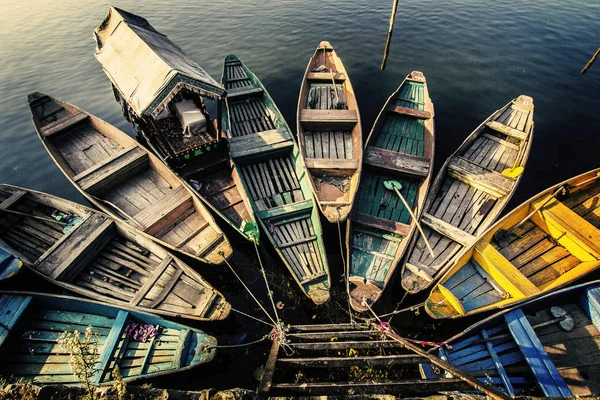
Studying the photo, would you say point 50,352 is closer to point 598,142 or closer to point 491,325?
point 491,325

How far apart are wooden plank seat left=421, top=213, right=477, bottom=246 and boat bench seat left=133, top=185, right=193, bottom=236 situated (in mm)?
7832

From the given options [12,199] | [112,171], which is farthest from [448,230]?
[12,199]

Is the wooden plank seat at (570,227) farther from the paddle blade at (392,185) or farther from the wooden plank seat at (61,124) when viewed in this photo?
the wooden plank seat at (61,124)

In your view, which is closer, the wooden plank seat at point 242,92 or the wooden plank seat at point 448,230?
the wooden plank seat at point 448,230

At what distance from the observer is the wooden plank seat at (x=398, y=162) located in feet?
32.3

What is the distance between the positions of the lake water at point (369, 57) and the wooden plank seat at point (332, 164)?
222 inches

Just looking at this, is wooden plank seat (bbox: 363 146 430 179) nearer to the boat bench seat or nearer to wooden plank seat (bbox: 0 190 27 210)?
the boat bench seat

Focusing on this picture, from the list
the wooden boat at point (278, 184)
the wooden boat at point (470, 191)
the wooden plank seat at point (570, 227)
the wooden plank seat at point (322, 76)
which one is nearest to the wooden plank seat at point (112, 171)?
the wooden boat at point (278, 184)

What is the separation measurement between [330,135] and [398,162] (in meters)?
3.05

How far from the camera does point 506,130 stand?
11.4 m

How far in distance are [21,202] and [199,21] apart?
21.7 meters

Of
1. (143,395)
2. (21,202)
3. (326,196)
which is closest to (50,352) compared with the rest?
(143,395)

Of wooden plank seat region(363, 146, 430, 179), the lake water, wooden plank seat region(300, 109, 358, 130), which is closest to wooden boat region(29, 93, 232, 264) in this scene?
the lake water

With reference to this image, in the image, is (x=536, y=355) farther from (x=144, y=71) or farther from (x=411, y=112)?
(x=144, y=71)
